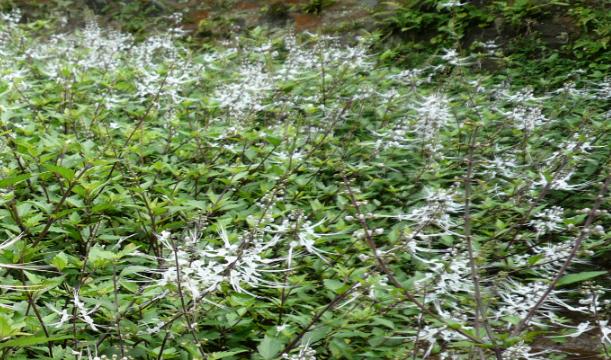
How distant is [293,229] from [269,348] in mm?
491

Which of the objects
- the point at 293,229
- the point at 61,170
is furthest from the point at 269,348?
the point at 61,170

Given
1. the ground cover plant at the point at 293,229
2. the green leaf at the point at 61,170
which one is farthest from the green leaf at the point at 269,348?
the green leaf at the point at 61,170

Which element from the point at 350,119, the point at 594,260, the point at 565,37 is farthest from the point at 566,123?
the point at 565,37

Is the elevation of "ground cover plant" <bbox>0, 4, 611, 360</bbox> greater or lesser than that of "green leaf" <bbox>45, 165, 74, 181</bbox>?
lesser

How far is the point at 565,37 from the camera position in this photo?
600 cm

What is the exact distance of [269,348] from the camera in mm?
1932

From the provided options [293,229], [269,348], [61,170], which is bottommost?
[269,348]

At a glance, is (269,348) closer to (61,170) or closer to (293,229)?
(293,229)

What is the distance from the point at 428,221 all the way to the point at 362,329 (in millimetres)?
666

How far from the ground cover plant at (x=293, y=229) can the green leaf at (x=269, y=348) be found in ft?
0.06

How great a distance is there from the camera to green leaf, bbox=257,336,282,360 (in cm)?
190

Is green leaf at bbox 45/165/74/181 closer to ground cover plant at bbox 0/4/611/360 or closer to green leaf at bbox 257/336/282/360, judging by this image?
ground cover plant at bbox 0/4/611/360

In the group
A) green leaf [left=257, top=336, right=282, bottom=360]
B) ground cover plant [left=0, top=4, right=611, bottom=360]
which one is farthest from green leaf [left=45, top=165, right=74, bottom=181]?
green leaf [left=257, top=336, right=282, bottom=360]

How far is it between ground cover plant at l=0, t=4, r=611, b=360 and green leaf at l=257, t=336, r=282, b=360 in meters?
0.02
